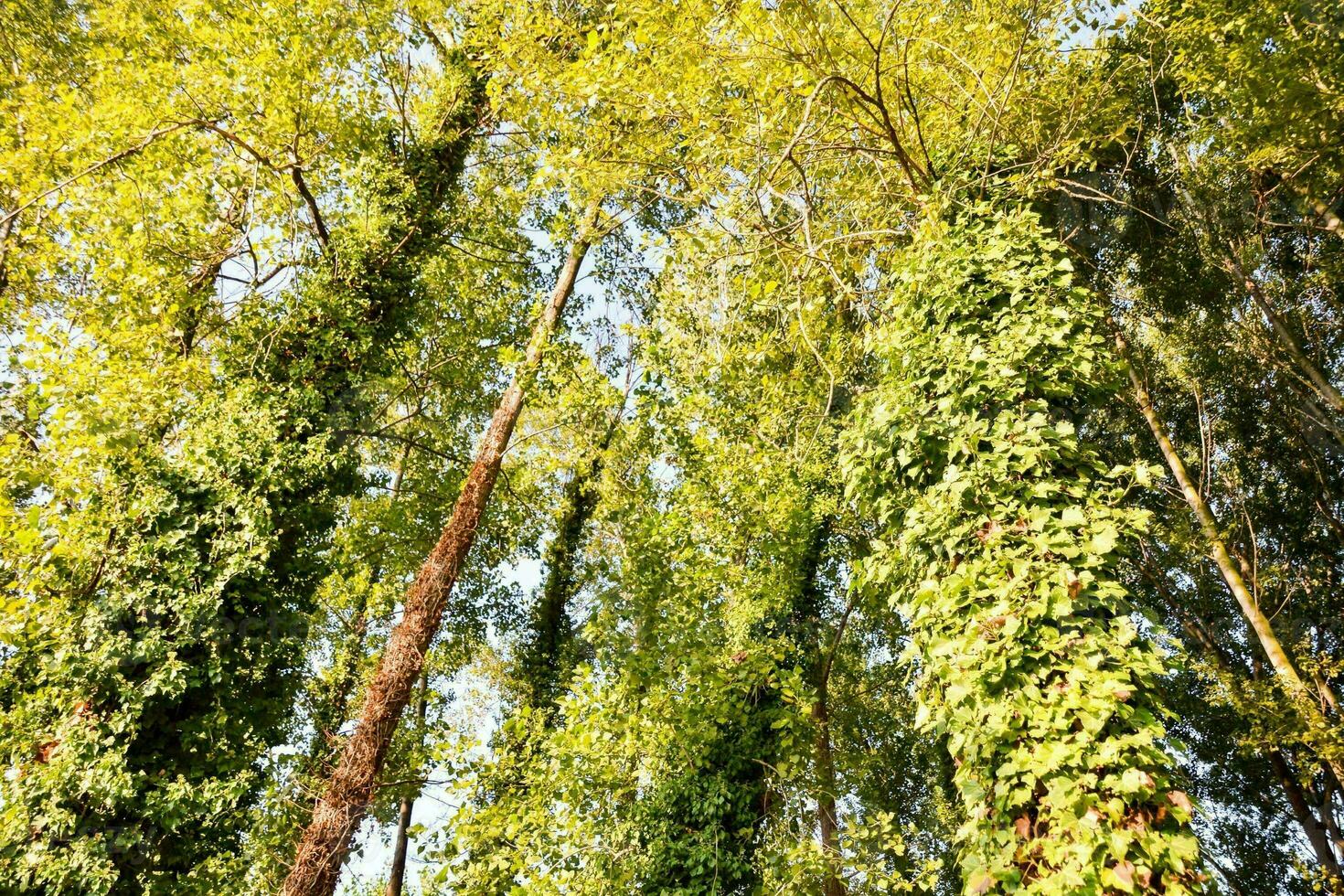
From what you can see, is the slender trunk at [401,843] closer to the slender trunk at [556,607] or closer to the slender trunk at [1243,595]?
the slender trunk at [556,607]

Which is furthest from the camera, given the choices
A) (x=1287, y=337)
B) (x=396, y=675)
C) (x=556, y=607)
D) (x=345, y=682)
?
(x=556, y=607)

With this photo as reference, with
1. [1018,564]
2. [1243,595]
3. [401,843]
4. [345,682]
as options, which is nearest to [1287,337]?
[1243,595]

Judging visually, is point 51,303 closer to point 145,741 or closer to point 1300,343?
point 145,741

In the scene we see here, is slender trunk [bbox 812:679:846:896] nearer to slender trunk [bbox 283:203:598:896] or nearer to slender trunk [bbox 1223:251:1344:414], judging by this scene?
slender trunk [bbox 283:203:598:896]

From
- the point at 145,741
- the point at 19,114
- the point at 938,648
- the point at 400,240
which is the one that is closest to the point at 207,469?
the point at 145,741

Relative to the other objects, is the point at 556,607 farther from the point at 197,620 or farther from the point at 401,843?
the point at 197,620

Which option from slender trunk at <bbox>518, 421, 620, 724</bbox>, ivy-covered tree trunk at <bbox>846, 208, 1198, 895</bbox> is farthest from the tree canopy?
slender trunk at <bbox>518, 421, 620, 724</bbox>

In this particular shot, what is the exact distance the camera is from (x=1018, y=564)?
311 centimetres

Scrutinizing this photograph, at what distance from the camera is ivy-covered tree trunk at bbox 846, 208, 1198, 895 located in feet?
8.67

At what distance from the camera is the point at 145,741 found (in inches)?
201

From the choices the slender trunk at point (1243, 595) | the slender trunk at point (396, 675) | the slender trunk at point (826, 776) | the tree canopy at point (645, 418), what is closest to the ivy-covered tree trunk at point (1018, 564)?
the tree canopy at point (645, 418)

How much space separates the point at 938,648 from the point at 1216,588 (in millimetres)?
13245

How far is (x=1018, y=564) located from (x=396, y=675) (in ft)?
20.5

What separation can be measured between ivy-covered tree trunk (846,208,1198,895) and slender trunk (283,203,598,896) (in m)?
3.18
